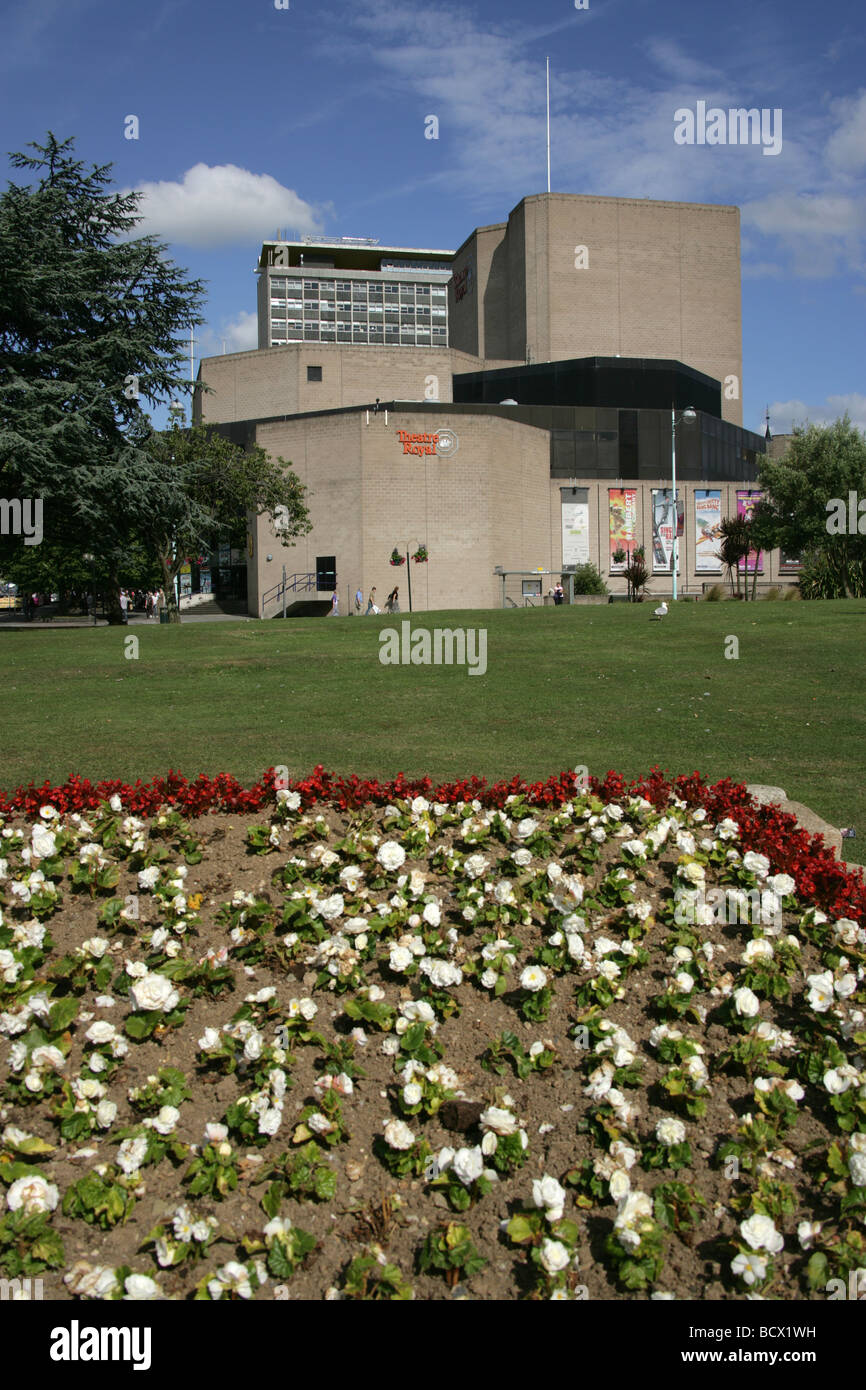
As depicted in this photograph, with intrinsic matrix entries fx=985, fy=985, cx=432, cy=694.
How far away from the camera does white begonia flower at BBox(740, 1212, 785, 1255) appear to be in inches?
128

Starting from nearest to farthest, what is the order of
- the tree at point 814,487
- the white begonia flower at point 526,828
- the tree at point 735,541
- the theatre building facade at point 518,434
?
the white begonia flower at point 526,828 → the tree at point 814,487 → the tree at point 735,541 → the theatre building facade at point 518,434

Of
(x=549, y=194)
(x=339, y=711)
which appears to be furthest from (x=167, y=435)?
(x=549, y=194)

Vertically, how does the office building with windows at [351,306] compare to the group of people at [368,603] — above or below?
above

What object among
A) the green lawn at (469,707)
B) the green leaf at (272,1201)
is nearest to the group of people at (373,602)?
the green lawn at (469,707)

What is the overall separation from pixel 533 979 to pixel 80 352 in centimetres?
3240

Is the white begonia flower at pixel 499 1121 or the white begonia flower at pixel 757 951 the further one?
the white begonia flower at pixel 757 951

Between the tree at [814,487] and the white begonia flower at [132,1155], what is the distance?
42.7 m

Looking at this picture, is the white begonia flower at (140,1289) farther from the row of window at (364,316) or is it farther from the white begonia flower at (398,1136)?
the row of window at (364,316)

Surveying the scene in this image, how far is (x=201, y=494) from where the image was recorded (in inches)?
1593

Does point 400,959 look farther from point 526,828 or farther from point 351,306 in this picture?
point 351,306

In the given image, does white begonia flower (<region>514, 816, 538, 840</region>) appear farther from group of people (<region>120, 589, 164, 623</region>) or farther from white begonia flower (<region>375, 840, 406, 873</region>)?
group of people (<region>120, 589, 164, 623</region>)

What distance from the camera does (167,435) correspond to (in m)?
39.8

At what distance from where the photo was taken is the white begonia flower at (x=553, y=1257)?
3.18 meters

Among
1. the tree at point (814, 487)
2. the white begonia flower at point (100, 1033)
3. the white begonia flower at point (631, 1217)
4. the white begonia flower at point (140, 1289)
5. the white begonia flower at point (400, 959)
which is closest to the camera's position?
the white begonia flower at point (140, 1289)
